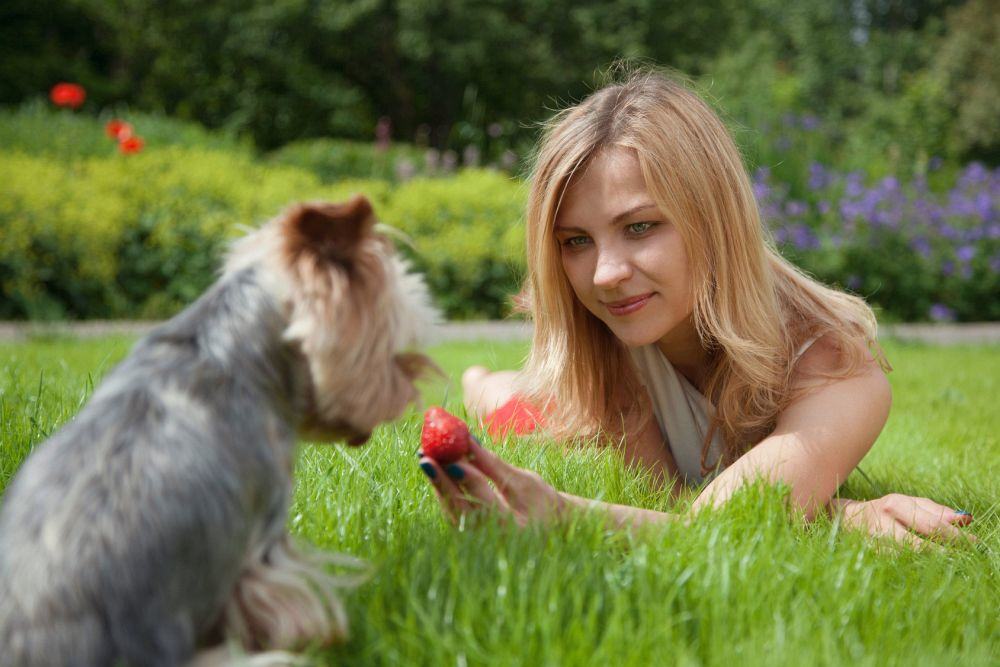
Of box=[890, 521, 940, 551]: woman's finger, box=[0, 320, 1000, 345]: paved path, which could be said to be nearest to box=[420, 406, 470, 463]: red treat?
box=[890, 521, 940, 551]: woman's finger

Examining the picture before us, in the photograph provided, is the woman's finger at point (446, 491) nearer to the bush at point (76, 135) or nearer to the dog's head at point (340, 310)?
the dog's head at point (340, 310)

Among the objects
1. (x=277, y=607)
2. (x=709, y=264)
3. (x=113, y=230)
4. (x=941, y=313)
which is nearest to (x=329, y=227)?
(x=277, y=607)

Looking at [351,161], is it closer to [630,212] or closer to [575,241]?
[575,241]

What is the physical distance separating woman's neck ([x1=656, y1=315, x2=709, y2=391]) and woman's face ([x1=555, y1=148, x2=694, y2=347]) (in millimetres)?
340

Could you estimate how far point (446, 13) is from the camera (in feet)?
61.0

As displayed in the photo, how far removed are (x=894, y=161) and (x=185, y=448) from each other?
12.8 metres

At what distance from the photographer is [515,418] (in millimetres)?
3939

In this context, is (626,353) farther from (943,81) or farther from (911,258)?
(943,81)

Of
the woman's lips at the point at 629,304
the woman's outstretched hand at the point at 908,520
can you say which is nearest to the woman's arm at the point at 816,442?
the woman's outstretched hand at the point at 908,520

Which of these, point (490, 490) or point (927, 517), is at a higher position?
point (490, 490)

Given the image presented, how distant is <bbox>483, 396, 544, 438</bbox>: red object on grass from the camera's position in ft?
12.4

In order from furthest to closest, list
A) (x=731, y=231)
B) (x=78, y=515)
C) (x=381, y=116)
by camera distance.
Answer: (x=381, y=116) → (x=731, y=231) → (x=78, y=515)

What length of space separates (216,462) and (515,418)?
2.51m

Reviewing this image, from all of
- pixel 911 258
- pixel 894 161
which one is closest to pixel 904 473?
pixel 911 258
